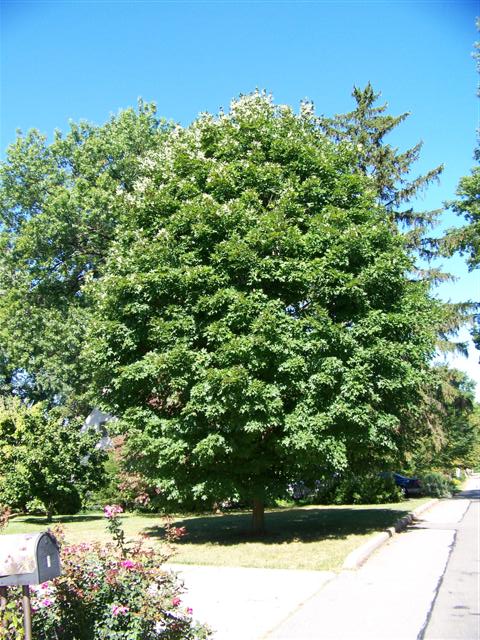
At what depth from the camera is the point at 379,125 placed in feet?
79.1

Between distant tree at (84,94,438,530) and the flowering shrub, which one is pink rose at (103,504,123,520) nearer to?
the flowering shrub

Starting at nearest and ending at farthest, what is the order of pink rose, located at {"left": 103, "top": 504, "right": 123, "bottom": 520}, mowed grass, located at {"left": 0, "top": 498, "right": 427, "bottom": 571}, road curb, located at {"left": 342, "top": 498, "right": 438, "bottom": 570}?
1. pink rose, located at {"left": 103, "top": 504, "right": 123, "bottom": 520}
2. road curb, located at {"left": 342, "top": 498, "right": 438, "bottom": 570}
3. mowed grass, located at {"left": 0, "top": 498, "right": 427, "bottom": 571}

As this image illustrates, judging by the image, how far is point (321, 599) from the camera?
6.97 m

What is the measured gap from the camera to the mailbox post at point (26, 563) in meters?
3.76

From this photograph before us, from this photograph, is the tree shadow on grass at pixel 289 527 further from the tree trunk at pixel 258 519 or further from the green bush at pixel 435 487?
Result: the green bush at pixel 435 487

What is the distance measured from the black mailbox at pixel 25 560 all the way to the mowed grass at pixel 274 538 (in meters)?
3.26

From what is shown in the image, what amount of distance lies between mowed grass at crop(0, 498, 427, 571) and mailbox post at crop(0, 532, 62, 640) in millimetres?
3244

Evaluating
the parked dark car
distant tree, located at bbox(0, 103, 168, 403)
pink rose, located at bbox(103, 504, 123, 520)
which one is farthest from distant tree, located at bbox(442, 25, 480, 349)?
pink rose, located at bbox(103, 504, 123, 520)

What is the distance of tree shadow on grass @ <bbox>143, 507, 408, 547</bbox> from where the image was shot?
12.7 metres

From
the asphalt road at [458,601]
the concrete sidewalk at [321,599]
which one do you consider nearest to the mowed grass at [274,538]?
the concrete sidewalk at [321,599]

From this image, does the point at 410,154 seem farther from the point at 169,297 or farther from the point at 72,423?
the point at 72,423

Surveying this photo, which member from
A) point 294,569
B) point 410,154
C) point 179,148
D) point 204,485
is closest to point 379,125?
point 410,154

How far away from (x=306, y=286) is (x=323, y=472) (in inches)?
175

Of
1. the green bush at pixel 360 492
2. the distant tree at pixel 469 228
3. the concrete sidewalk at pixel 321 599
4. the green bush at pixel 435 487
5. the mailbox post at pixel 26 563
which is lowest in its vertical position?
the green bush at pixel 435 487
